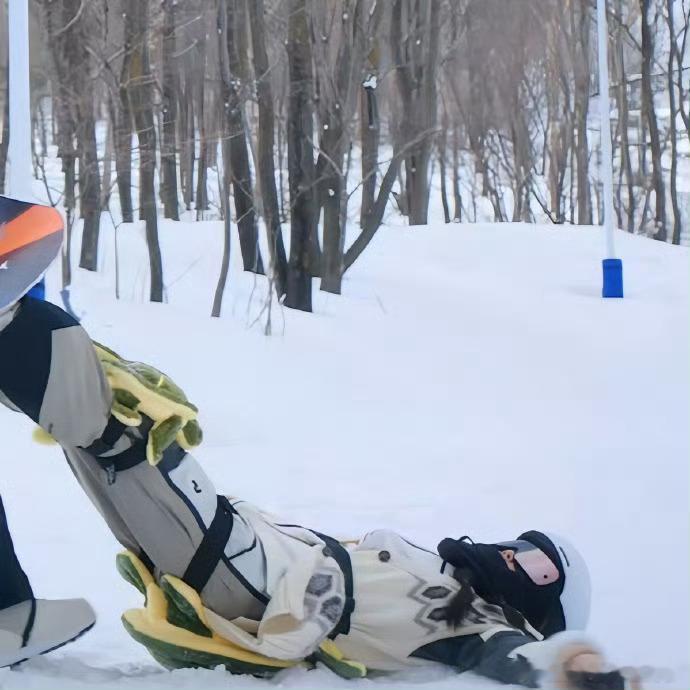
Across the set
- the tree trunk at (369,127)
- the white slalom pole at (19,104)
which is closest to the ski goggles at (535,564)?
the white slalom pole at (19,104)

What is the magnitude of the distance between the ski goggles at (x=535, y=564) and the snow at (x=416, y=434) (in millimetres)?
160

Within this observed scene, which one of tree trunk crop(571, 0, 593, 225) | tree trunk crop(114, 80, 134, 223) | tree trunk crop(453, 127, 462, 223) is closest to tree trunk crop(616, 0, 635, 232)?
tree trunk crop(571, 0, 593, 225)

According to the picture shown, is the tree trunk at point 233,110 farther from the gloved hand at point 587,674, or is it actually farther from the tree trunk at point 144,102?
the gloved hand at point 587,674

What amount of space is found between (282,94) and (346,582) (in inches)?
252

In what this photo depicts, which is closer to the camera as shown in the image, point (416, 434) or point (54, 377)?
point (54, 377)

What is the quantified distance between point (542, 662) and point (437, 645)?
0.22m

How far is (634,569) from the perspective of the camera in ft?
7.68

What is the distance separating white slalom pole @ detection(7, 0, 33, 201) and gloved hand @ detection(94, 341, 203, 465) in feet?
8.56

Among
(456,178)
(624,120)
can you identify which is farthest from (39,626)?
(456,178)

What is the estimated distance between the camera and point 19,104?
4.09 metres

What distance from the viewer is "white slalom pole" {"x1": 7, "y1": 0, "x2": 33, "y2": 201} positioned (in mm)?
4043

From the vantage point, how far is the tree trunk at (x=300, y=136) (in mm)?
6887

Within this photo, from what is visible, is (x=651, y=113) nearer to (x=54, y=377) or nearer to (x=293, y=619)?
(x=293, y=619)

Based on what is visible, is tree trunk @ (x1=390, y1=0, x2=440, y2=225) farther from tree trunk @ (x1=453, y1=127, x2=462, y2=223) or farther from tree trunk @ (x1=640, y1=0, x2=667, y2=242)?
tree trunk @ (x1=453, y1=127, x2=462, y2=223)
